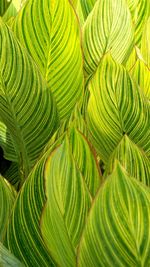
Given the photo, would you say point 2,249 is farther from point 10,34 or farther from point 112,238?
point 10,34

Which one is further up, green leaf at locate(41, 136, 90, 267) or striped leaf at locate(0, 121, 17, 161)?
striped leaf at locate(0, 121, 17, 161)

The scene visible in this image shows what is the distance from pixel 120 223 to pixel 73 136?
271mm

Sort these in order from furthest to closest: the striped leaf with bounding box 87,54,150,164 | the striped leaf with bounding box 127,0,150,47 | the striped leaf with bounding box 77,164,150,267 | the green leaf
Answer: the striped leaf with bounding box 127,0,150,47
the striped leaf with bounding box 87,54,150,164
the green leaf
the striped leaf with bounding box 77,164,150,267

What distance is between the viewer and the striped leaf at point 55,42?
1.21 m

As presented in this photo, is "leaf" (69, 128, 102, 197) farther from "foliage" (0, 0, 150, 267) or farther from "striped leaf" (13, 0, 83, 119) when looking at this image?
"striped leaf" (13, 0, 83, 119)

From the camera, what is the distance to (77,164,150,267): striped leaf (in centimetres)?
71

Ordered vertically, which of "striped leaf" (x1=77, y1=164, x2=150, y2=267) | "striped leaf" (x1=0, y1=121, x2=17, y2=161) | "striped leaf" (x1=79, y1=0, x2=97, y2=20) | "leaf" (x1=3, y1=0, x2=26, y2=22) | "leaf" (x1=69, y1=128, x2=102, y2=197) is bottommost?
"striped leaf" (x1=77, y1=164, x2=150, y2=267)

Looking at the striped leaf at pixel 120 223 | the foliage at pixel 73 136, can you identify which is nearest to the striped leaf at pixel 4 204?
the foliage at pixel 73 136

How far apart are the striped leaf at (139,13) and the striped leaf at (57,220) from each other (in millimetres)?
774

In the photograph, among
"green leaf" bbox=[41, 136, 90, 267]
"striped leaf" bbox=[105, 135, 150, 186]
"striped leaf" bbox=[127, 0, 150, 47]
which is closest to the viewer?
"green leaf" bbox=[41, 136, 90, 267]

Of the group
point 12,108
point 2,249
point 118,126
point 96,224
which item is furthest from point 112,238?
point 12,108

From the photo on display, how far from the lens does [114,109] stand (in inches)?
43.4

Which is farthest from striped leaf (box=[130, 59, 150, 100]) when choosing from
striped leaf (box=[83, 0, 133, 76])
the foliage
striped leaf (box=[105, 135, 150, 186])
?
striped leaf (box=[105, 135, 150, 186])

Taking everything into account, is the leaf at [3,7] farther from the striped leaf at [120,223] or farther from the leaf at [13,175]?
the striped leaf at [120,223]
